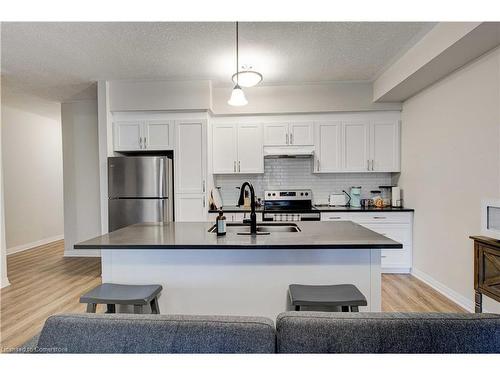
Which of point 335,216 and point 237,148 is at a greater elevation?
point 237,148

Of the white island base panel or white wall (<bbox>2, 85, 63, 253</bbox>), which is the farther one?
white wall (<bbox>2, 85, 63, 253</bbox>)

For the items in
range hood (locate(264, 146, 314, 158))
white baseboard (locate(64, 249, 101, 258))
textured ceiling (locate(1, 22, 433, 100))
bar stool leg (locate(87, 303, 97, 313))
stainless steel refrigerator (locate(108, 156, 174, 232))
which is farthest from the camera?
white baseboard (locate(64, 249, 101, 258))

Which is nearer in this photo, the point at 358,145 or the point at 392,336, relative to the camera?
the point at 392,336

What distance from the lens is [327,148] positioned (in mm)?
4164

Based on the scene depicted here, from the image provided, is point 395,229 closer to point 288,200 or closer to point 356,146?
point 356,146

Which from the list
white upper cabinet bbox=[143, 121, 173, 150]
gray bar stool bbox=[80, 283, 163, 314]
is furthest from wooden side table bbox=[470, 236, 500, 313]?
white upper cabinet bbox=[143, 121, 173, 150]

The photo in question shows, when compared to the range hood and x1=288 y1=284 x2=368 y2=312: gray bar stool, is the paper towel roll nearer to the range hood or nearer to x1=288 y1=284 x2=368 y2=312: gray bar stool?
the range hood

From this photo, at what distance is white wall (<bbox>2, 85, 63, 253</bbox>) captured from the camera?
5051 mm

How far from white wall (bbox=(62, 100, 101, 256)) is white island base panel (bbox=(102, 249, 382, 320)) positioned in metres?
3.37

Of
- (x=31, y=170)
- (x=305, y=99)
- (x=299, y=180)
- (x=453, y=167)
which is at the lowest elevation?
(x=299, y=180)

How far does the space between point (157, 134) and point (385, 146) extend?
11.0ft

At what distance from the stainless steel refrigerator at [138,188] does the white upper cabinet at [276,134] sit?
1.54m

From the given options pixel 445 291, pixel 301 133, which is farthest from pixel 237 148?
pixel 445 291

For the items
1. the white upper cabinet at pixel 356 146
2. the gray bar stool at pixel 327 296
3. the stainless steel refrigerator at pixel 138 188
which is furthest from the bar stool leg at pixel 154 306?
the white upper cabinet at pixel 356 146
